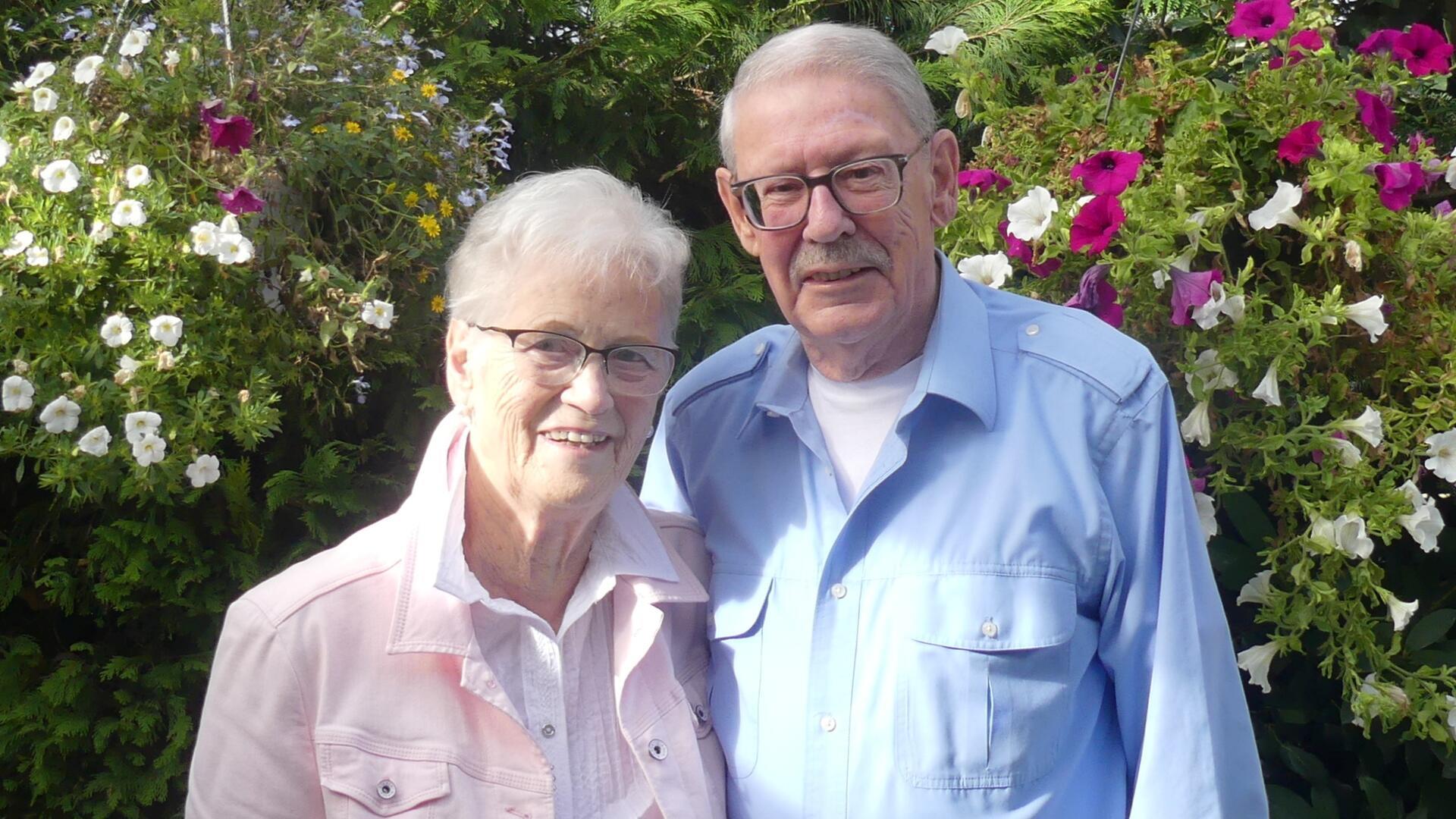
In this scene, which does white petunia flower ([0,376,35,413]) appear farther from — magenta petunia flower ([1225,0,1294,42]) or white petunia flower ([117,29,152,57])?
magenta petunia flower ([1225,0,1294,42])

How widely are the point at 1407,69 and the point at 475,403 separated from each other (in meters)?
2.03

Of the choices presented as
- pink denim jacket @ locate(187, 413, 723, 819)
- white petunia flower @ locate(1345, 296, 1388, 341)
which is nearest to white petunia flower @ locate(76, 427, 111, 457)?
pink denim jacket @ locate(187, 413, 723, 819)

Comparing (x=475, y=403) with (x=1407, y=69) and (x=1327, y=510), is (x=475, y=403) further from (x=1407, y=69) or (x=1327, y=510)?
(x=1407, y=69)

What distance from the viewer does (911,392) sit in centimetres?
176

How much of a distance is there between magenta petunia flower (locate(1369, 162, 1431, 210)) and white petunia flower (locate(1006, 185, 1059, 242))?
0.57m

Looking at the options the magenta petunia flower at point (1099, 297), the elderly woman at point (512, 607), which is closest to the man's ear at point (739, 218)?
the elderly woman at point (512, 607)

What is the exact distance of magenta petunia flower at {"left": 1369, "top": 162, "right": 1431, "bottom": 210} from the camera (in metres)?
2.17

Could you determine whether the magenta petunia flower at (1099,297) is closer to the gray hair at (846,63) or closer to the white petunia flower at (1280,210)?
the white petunia flower at (1280,210)

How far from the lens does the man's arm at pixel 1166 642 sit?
5.26 ft

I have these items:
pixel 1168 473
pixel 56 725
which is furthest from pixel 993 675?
pixel 56 725

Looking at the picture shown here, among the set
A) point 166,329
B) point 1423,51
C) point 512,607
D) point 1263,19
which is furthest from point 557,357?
point 1423,51

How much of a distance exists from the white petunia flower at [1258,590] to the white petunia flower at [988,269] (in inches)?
28.3

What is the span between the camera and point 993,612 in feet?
5.29

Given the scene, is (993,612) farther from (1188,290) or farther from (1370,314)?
(1370,314)
